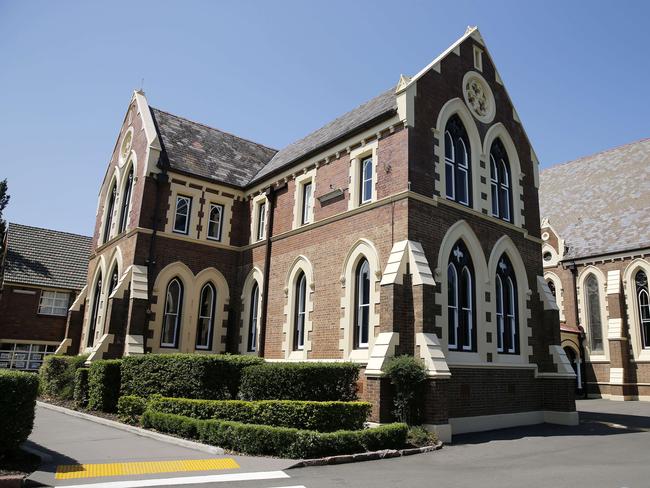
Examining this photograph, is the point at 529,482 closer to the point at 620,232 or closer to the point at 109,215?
the point at 109,215

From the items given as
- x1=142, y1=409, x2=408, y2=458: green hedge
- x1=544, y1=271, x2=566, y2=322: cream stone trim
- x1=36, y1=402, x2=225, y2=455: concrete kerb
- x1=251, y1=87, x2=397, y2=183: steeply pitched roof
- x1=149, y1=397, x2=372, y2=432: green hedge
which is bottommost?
x1=36, y1=402, x2=225, y2=455: concrete kerb

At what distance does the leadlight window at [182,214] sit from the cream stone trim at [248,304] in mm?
3357

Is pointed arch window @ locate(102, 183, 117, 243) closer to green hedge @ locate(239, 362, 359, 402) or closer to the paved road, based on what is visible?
the paved road

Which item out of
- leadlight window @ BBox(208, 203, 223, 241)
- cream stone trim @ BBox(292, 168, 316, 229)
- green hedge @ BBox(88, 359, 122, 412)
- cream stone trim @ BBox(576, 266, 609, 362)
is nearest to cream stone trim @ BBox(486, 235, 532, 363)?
cream stone trim @ BBox(292, 168, 316, 229)

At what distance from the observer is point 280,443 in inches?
399

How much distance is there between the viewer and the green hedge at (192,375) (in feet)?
45.1

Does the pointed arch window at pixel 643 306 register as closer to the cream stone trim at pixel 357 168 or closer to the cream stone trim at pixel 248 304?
the cream stone trim at pixel 357 168

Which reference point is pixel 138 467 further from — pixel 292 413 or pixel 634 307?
→ pixel 634 307

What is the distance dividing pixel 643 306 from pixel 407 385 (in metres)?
20.8

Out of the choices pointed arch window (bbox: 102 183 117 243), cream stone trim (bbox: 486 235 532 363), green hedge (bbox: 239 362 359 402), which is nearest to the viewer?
green hedge (bbox: 239 362 359 402)

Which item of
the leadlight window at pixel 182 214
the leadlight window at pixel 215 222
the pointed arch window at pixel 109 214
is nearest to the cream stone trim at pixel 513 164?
the leadlight window at pixel 215 222

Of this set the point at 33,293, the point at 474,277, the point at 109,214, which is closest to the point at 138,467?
the point at 474,277

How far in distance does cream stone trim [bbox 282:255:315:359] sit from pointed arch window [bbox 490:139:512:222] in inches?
276

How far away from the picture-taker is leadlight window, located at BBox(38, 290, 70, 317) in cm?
2843
